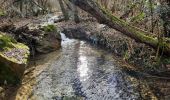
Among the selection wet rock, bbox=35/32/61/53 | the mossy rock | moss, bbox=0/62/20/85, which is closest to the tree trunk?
the mossy rock

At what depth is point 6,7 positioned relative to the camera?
36844 millimetres

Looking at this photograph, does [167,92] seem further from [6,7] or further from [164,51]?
[6,7]

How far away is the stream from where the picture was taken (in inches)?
414

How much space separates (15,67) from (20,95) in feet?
3.93

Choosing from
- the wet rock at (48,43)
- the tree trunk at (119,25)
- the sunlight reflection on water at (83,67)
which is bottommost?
the sunlight reflection on water at (83,67)

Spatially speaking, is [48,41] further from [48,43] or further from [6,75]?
[6,75]

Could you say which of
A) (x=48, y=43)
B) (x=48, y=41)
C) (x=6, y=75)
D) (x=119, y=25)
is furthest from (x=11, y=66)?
(x=48, y=41)

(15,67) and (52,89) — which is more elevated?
(15,67)

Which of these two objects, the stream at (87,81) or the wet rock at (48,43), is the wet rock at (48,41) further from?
the stream at (87,81)

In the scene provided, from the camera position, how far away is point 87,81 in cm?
1217

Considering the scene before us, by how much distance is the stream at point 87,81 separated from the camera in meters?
10.5

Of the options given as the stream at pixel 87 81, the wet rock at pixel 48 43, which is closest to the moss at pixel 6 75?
the stream at pixel 87 81

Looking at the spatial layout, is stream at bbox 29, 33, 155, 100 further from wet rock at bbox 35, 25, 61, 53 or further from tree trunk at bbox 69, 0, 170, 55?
wet rock at bbox 35, 25, 61, 53

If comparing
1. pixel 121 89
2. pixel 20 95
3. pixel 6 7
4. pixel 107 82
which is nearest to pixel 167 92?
pixel 121 89
